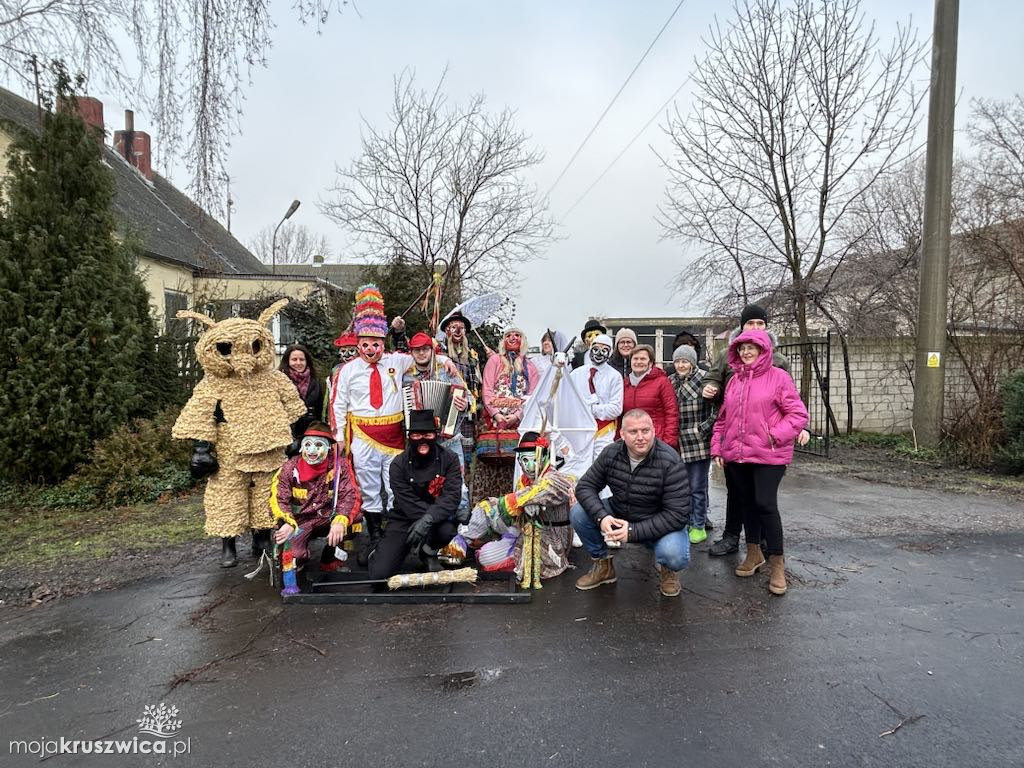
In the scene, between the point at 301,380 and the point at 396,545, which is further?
the point at 301,380

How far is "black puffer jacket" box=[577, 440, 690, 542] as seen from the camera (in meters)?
3.94

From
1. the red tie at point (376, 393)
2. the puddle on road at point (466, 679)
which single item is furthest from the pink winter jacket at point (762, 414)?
the red tie at point (376, 393)

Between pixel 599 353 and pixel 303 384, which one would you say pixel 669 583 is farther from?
pixel 303 384

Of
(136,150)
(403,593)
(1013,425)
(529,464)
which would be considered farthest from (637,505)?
(136,150)

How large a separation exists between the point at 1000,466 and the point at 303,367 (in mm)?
9456

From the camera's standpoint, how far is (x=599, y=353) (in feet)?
17.5

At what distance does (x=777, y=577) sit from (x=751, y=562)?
34 centimetres

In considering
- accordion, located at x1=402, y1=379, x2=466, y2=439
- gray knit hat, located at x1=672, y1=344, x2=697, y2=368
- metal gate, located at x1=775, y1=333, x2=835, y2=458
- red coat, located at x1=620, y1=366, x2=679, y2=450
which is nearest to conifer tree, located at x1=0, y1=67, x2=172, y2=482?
accordion, located at x1=402, y1=379, x2=466, y2=439

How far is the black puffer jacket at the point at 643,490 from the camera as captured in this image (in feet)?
12.9

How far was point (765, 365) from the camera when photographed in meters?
4.35

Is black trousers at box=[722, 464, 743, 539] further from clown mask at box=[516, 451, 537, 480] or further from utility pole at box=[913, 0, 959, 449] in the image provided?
utility pole at box=[913, 0, 959, 449]

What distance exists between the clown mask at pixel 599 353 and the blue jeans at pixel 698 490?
120 cm

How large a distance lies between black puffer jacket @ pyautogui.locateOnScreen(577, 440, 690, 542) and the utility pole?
296 inches

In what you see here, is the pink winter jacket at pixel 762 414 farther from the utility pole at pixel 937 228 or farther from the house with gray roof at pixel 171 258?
the house with gray roof at pixel 171 258
